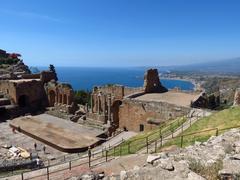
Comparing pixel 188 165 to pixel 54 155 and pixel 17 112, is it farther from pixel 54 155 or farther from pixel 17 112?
pixel 17 112

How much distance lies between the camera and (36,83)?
49938 millimetres

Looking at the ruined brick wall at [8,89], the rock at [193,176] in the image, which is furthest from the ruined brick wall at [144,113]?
the ruined brick wall at [8,89]

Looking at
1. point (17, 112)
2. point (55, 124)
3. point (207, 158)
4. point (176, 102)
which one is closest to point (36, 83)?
point (17, 112)

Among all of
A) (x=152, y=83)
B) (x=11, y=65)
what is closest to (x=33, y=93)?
(x=152, y=83)

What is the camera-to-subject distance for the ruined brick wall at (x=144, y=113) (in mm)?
29797

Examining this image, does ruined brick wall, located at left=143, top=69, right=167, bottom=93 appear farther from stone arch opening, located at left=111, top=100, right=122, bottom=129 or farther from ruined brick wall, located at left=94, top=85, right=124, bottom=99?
stone arch opening, located at left=111, top=100, right=122, bottom=129

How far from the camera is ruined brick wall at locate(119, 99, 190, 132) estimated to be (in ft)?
97.8

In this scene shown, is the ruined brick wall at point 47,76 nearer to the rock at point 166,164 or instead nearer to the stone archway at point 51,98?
the stone archway at point 51,98

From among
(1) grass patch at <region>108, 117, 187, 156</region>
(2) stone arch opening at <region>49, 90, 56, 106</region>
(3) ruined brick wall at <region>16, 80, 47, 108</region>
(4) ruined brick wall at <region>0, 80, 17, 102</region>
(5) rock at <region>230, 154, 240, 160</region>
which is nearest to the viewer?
(5) rock at <region>230, 154, 240, 160</region>

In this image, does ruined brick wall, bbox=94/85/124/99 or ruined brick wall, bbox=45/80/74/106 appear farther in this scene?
ruined brick wall, bbox=45/80/74/106

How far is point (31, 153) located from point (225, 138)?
2048 centimetres

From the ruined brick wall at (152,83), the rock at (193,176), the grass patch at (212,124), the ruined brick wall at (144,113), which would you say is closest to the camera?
the rock at (193,176)

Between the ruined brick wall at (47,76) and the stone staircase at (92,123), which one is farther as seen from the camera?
the ruined brick wall at (47,76)

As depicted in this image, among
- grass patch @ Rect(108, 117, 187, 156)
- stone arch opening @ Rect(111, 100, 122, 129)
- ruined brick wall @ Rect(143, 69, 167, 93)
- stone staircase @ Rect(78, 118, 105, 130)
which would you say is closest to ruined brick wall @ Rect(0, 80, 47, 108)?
stone staircase @ Rect(78, 118, 105, 130)
